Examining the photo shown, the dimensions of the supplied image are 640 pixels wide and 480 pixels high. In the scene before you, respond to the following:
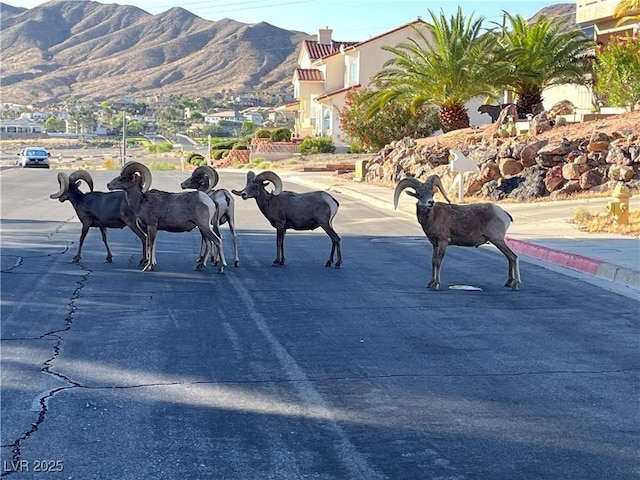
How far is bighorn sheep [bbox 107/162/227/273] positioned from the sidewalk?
19.1 ft

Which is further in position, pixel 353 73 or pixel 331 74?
pixel 331 74

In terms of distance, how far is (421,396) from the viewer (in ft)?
26.5

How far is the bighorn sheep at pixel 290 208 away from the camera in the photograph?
15453mm

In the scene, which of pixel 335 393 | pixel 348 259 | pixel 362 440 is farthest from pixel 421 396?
pixel 348 259

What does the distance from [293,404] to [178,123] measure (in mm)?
153135

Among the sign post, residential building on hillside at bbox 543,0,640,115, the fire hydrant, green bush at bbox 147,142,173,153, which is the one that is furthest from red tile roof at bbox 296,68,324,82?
the fire hydrant

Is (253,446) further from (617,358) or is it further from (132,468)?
(617,358)

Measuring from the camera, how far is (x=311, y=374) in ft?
28.6

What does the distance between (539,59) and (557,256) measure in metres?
23.6

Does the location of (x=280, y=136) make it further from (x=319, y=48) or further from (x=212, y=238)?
(x=212, y=238)

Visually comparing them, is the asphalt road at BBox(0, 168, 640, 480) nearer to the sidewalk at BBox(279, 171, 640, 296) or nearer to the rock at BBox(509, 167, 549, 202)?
the sidewalk at BBox(279, 171, 640, 296)

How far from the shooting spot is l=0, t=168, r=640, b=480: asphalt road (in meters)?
6.53

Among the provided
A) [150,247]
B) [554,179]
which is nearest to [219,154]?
[554,179]

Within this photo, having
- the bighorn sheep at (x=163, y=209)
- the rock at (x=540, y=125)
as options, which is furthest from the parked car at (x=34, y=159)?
the bighorn sheep at (x=163, y=209)
